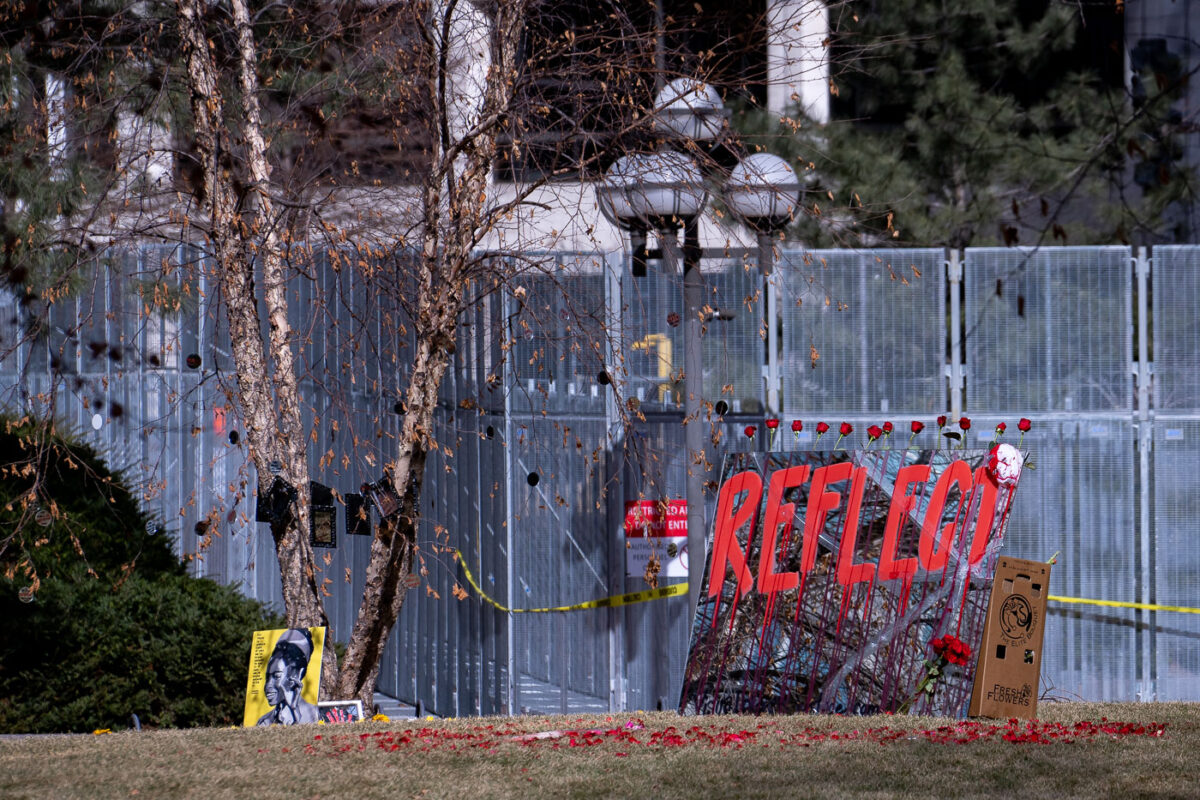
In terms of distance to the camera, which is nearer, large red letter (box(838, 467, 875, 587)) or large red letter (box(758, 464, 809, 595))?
large red letter (box(838, 467, 875, 587))

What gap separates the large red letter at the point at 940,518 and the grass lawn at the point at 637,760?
0.91 m

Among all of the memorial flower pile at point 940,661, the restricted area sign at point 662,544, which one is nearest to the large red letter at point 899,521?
the memorial flower pile at point 940,661

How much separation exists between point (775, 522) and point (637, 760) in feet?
Answer: 7.49

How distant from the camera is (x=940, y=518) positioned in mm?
7945

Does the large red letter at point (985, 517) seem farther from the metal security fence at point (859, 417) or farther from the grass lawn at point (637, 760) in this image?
the metal security fence at point (859, 417)

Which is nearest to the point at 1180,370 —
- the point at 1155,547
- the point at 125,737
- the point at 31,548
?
the point at 1155,547

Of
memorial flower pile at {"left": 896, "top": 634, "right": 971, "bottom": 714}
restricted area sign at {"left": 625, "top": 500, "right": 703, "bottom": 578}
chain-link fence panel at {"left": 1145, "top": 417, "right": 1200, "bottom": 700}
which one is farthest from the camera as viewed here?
chain-link fence panel at {"left": 1145, "top": 417, "right": 1200, "bottom": 700}

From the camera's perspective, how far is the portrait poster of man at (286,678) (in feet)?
26.0

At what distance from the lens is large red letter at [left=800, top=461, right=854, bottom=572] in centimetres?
818

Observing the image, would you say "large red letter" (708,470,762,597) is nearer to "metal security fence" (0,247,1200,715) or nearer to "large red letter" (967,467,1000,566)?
"large red letter" (967,467,1000,566)

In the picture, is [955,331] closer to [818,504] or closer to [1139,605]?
[1139,605]

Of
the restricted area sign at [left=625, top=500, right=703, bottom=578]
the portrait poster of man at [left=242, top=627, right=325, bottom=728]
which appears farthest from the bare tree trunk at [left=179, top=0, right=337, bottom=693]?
the restricted area sign at [left=625, top=500, right=703, bottom=578]

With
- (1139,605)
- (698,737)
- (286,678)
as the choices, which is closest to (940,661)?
(698,737)

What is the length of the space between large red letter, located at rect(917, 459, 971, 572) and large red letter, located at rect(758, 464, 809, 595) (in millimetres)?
737
